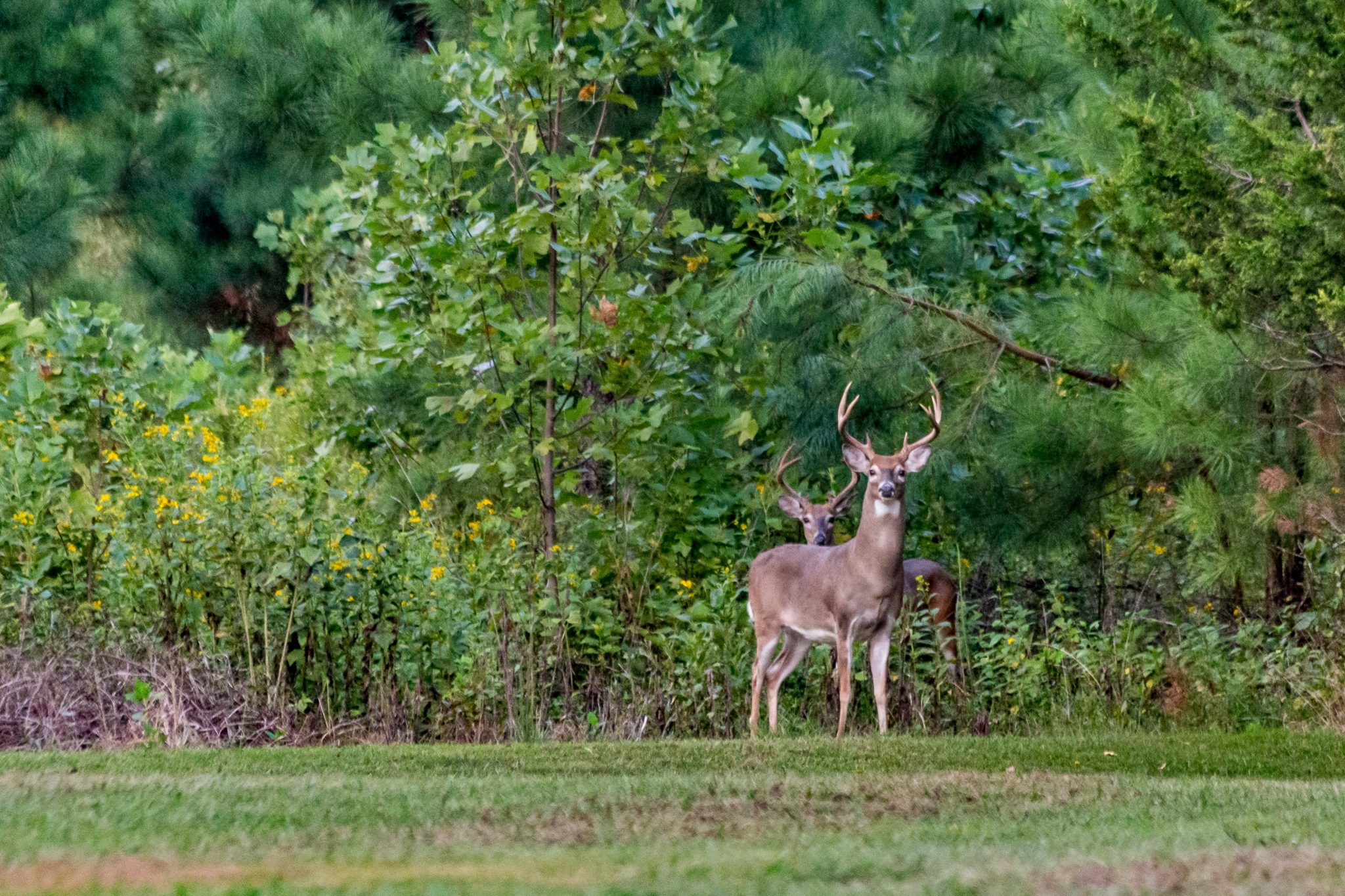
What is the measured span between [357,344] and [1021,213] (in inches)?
166

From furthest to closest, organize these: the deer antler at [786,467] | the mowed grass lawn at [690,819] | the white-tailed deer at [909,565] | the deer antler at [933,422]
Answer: the deer antler at [786,467] < the white-tailed deer at [909,565] < the deer antler at [933,422] < the mowed grass lawn at [690,819]

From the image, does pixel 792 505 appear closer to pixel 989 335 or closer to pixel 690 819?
pixel 989 335

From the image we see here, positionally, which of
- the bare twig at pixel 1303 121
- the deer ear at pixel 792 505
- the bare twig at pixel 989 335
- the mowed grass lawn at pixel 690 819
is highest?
the bare twig at pixel 1303 121

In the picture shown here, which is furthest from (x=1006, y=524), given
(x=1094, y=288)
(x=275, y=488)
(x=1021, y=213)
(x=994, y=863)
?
(x=994, y=863)

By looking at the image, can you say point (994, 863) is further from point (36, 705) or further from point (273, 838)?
point (36, 705)

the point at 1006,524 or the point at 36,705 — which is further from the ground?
the point at 1006,524

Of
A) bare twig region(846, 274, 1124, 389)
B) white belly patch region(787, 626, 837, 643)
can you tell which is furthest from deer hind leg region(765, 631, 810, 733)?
bare twig region(846, 274, 1124, 389)

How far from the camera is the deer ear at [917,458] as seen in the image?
9.79m

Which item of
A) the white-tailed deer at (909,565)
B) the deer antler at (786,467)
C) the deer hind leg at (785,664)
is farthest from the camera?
the deer antler at (786,467)

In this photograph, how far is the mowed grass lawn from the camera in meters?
4.53

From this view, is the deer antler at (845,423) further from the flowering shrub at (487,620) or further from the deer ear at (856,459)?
the flowering shrub at (487,620)

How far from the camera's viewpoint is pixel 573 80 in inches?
408

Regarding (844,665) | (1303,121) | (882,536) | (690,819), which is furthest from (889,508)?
(690,819)

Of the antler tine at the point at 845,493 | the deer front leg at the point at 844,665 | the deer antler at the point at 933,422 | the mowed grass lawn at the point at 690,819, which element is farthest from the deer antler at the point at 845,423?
the mowed grass lawn at the point at 690,819
